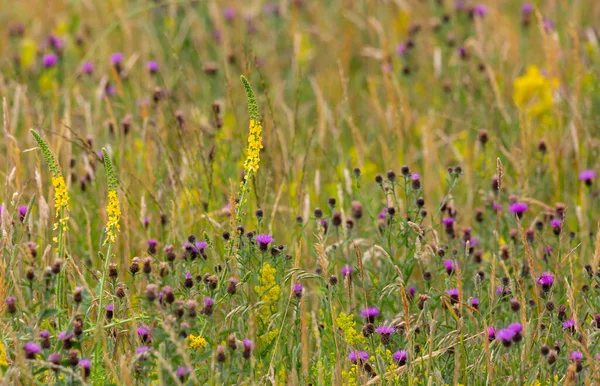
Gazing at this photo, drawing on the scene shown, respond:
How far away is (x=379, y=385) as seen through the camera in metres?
2.11

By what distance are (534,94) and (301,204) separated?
1.35 metres

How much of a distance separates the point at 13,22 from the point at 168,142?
2316mm

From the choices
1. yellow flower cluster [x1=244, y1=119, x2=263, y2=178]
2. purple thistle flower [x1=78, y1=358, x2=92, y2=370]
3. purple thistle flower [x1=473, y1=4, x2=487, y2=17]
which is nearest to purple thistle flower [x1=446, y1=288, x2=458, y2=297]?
yellow flower cluster [x1=244, y1=119, x2=263, y2=178]

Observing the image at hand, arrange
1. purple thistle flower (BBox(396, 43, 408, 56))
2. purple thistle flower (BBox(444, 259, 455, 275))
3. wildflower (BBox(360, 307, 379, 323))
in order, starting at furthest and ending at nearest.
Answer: purple thistle flower (BBox(396, 43, 408, 56)), purple thistle flower (BBox(444, 259, 455, 275)), wildflower (BBox(360, 307, 379, 323))

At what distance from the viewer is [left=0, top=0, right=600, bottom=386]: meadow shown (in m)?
2.10

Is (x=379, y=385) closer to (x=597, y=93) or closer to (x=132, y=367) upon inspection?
(x=132, y=367)

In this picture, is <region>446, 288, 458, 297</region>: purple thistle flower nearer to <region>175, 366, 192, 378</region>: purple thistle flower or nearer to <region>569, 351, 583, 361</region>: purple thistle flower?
<region>569, 351, 583, 361</region>: purple thistle flower

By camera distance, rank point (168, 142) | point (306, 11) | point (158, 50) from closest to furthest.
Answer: point (168, 142), point (158, 50), point (306, 11)

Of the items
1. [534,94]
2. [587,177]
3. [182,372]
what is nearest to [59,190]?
[182,372]

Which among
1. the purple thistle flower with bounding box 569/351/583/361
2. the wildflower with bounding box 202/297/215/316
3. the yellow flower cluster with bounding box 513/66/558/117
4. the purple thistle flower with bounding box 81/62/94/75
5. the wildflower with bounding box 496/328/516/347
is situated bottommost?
the purple thistle flower with bounding box 569/351/583/361

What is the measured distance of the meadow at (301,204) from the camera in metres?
2.10

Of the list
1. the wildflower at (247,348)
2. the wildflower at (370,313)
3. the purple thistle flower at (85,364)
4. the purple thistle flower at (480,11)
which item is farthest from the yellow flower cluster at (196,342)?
the purple thistle flower at (480,11)

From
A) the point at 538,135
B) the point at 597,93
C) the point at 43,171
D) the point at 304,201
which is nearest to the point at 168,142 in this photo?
the point at 43,171

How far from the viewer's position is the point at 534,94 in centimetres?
379
